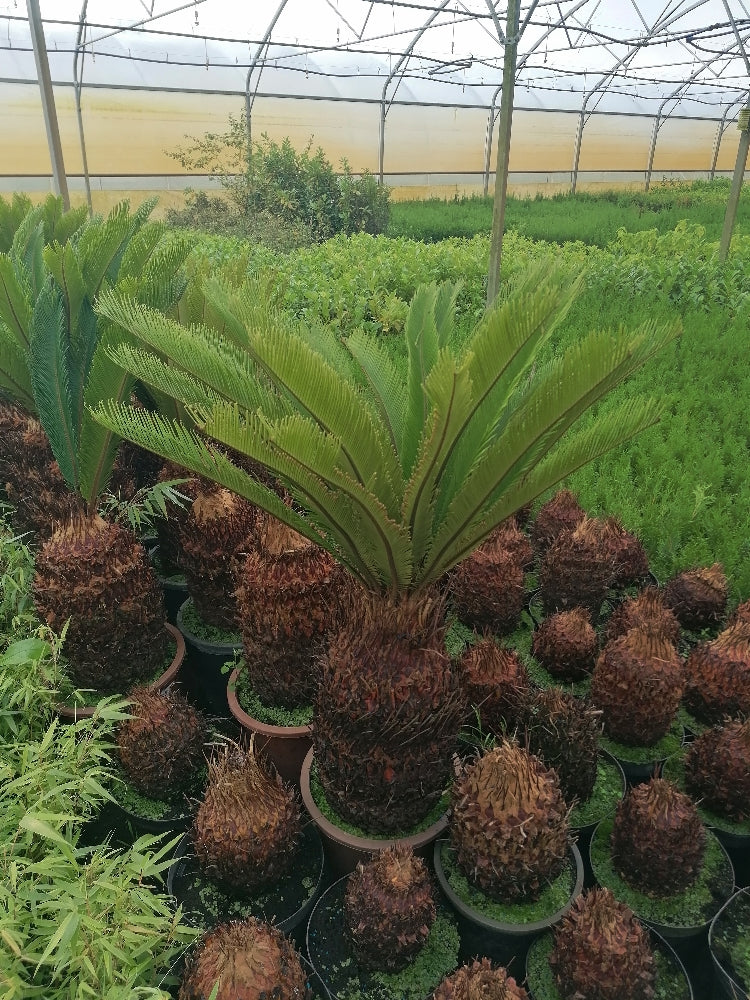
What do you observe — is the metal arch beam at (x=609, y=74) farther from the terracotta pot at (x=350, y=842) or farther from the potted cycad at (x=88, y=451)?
the terracotta pot at (x=350, y=842)

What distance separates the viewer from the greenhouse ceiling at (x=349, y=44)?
440 inches

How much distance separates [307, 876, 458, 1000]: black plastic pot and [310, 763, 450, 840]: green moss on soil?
0.19m

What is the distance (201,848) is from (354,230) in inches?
484

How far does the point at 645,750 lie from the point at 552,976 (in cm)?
90

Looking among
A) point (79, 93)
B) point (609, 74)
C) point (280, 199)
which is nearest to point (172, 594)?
point (280, 199)

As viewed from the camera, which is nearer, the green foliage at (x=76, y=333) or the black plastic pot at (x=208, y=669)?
the green foliage at (x=76, y=333)

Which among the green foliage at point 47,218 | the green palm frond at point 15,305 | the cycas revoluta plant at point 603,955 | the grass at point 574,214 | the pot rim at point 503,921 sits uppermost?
the green foliage at point 47,218

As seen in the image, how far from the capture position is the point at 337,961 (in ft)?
6.28

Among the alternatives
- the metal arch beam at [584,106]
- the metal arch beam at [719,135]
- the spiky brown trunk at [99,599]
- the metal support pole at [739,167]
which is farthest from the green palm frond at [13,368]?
the metal arch beam at [719,135]

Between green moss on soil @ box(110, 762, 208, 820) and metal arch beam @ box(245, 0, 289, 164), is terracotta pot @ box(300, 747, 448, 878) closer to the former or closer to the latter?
green moss on soil @ box(110, 762, 208, 820)

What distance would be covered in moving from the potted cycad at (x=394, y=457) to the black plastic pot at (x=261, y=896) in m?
0.21

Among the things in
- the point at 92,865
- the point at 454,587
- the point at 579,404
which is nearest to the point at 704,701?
the point at 454,587

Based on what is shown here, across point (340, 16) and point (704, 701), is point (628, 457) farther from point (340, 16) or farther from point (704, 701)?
point (340, 16)

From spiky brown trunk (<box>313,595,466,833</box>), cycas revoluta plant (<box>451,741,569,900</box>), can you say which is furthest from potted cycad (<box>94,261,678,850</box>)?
cycas revoluta plant (<box>451,741,569,900</box>)
